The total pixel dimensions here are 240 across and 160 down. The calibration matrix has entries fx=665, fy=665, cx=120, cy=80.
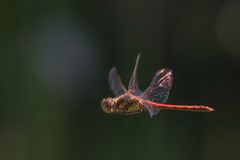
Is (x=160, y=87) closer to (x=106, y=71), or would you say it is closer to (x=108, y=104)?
(x=108, y=104)

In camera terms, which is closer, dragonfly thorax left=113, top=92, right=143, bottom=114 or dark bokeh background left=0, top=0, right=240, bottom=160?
dragonfly thorax left=113, top=92, right=143, bottom=114

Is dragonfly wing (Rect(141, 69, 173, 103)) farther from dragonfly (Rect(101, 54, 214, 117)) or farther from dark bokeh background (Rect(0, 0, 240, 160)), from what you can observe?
dark bokeh background (Rect(0, 0, 240, 160))

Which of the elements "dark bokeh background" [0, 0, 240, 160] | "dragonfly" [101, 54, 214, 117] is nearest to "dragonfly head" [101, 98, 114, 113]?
"dragonfly" [101, 54, 214, 117]

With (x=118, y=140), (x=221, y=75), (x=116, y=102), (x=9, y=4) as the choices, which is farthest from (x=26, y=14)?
(x=116, y=102)

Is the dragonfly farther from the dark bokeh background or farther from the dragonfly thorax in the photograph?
the dark bokeh background

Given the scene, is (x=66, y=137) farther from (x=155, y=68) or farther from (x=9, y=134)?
(x=155, y=68)

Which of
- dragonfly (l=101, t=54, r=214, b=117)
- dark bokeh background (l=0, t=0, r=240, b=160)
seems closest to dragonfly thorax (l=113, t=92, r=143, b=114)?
dragonfly (l=101, t=54, r=214, b=117)
